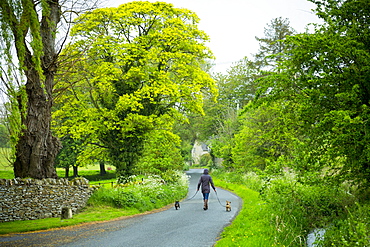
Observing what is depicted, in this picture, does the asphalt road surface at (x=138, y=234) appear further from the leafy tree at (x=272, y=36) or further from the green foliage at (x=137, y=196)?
the leafy tree at (x=272, y=36)

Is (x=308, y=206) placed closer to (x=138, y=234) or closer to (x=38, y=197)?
(x=138, y=234)

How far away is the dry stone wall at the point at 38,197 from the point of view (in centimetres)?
1208

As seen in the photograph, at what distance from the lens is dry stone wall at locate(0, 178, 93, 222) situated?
12.1 metres

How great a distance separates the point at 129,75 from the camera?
18.6 m

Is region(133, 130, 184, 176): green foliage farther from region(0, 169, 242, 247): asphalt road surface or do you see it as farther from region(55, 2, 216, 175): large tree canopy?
region(0, 169, 242, 247): asphalt road surface

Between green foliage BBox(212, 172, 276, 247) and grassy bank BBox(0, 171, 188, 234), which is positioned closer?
green foliage BBox(212, 172, 276, 247)

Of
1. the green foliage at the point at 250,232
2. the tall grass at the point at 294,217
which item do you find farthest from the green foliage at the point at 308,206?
the green foliage at the point at 250,232

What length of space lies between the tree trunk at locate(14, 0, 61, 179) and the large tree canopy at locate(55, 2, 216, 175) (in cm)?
311

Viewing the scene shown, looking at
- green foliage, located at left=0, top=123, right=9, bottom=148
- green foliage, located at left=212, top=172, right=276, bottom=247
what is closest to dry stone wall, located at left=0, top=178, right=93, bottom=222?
green foliage, located at left=0, top=123, right=9, bottom=148

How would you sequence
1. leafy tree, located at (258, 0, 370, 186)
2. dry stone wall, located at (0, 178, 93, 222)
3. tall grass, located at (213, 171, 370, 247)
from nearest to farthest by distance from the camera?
tall grass, located at (213, 171, 370, 247)
leafy tree, located at (258, 0, 370, 186)
dry stone wall, located at (0, 178, 93, 222)

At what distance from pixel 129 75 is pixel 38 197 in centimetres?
865

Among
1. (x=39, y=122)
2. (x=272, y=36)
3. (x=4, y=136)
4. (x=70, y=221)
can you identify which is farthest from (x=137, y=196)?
(x=272, y=36)

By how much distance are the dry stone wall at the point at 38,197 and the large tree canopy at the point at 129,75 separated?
4.24 m

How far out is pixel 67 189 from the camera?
14.4 meters
